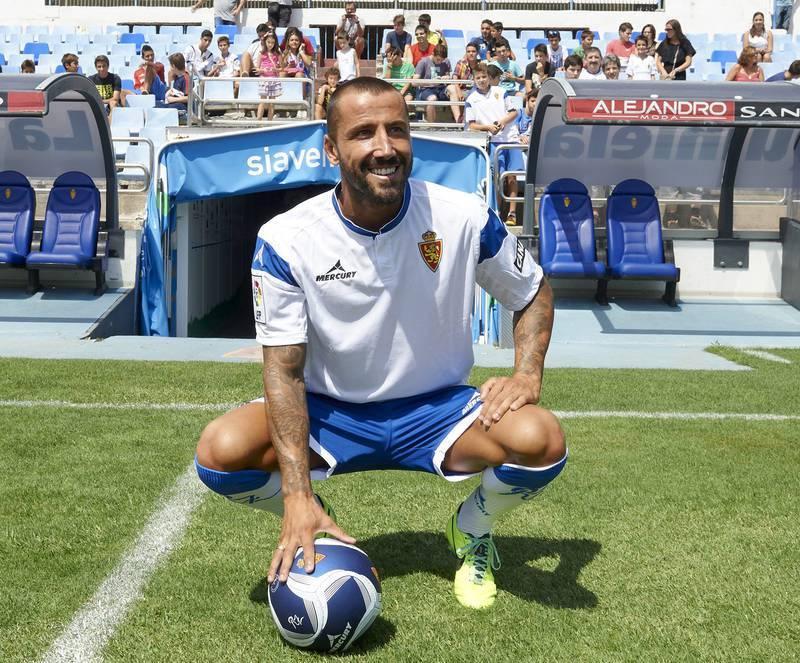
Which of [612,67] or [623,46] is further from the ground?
[623,46]

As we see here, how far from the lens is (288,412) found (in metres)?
3.50

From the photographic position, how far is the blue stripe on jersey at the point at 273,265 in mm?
3566

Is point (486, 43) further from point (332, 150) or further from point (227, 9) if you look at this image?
point (332, 150)

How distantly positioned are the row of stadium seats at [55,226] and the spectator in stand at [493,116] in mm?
4896

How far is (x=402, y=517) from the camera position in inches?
185

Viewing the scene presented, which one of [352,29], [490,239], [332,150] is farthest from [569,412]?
[352,29]

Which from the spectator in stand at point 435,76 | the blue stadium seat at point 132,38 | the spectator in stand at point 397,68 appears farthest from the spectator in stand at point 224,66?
the blue stadium seat at point 132,38

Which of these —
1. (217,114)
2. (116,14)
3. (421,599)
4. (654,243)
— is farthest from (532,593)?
(116,14)

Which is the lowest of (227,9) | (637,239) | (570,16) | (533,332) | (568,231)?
(637,239)

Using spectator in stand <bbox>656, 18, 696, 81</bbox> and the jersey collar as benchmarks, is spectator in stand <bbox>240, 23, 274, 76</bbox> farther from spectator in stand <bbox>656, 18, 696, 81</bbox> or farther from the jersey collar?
the jersey collar

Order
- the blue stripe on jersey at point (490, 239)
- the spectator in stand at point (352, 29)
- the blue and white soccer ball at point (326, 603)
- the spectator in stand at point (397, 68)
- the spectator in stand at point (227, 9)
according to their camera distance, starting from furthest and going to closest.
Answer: the spectator in stand at point (227, 9), the spectator in stand at point (352, 29), the spectator in stand at point (397, 68), the blue stripe on jersey at point (490, 239), the blue and white soccer ball at point (326, 603)

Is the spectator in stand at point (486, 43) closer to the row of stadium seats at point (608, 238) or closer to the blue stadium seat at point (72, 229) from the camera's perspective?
the row of stadium seats at point (608, 238)

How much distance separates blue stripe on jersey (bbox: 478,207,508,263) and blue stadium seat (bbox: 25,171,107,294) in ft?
32.0

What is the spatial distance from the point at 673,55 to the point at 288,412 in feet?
50.3
